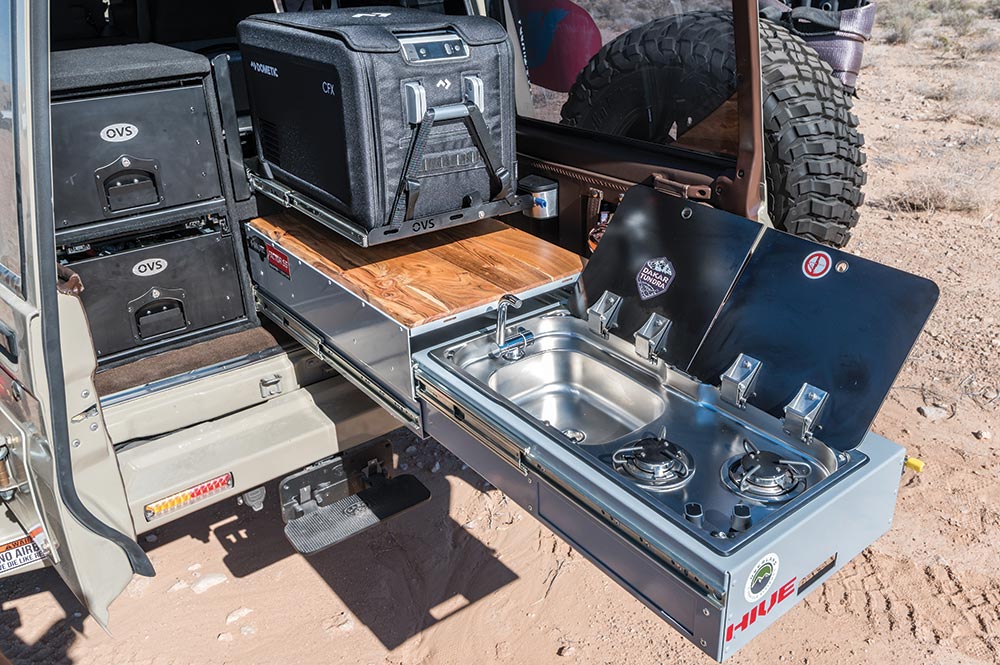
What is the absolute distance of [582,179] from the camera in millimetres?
3154

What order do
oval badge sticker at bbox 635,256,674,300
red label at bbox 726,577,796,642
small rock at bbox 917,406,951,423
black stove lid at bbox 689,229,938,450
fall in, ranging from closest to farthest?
red label at bbox 726,577,796,642
black stove lid at bbox 689,229,938,450
oval badge sticker at bbox 635,256,674,300
small rock at bbox 917,406,951,423

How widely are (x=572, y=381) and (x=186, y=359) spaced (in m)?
1.33

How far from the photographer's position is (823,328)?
2193 mm

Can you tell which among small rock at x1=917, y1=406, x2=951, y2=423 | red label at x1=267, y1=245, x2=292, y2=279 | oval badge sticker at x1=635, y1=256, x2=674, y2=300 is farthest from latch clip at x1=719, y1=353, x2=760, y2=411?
small rock at x1=917, y1=406, x2=951, y2=423

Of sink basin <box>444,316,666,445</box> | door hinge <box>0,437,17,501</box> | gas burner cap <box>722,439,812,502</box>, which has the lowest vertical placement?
door hinge <box>0,437,17,501</box>

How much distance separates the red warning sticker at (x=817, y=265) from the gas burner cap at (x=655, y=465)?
57cm

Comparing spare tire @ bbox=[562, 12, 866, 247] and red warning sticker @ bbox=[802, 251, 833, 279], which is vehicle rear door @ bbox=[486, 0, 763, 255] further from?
red warning sticker @ bbox=[802, 251, 833, 279]

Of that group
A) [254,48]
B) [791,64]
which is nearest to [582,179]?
[791,64]

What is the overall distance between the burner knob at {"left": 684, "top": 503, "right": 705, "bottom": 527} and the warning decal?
1.78 metres

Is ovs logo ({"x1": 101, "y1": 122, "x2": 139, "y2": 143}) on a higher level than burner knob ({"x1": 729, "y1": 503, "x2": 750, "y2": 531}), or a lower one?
higher

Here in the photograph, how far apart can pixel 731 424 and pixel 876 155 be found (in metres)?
7.13

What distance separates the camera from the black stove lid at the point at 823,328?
6.70 ft

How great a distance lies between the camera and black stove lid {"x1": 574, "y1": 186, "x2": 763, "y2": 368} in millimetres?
2445

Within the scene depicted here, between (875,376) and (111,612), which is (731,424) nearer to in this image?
(875,376)
